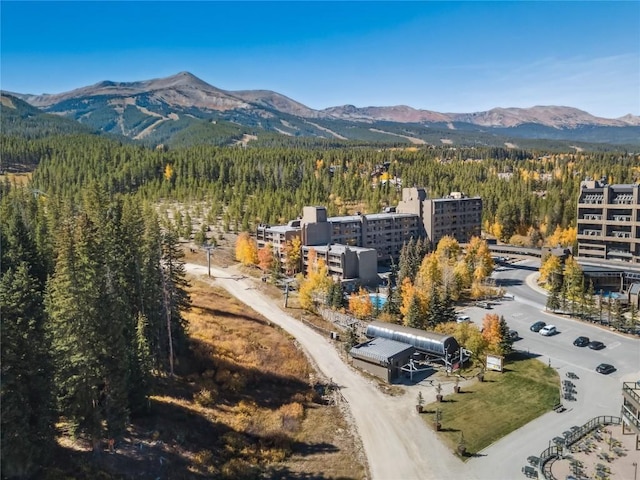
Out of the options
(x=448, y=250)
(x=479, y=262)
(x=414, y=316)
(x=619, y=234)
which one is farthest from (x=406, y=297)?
(x=619, y=234)

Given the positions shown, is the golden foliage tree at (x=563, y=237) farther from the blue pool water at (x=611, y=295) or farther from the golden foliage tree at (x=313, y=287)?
the golden foliage tree at (x=313, y=287)

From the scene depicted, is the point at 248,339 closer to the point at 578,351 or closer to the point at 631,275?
the point at 578,351

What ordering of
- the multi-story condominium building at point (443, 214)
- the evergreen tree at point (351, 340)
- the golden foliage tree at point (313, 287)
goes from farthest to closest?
the multi-story condominium building at point (443, 214)
the golden foliage tree at point (313, 287)
the evergreen tree at point (351, 340)

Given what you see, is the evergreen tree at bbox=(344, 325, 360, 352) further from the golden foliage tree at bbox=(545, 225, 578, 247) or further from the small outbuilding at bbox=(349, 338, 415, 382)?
the golden foliage tree at bbox=(545, 225, 578, 247)

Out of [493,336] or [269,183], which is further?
[269,183]

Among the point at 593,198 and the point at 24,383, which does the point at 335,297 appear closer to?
the point at 24,383

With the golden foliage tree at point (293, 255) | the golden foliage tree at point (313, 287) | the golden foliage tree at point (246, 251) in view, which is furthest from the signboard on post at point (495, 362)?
the golden foliage tree at point (246, 251)
